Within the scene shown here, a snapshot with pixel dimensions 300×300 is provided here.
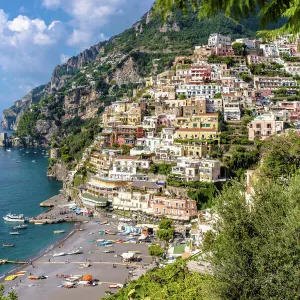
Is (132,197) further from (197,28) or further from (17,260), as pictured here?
(197,28)

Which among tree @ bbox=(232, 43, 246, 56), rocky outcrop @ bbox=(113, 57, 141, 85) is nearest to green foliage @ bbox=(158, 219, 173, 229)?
tree @ bbox=(232, 43, 246, 56)

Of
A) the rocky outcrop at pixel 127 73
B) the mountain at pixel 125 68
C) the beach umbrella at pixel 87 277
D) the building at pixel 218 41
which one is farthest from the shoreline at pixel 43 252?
the rocky outcrop at pixel 127 73

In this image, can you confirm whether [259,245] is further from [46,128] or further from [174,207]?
[46,128]

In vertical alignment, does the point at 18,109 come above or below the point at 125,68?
below

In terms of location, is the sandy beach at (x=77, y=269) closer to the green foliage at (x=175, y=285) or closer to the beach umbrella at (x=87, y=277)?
the beach umbrella at (x=87, y=277)

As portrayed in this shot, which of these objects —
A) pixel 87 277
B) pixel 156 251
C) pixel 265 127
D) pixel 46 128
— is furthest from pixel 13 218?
pixel 46 128

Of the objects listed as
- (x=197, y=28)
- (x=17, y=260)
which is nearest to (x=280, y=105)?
(x=17, y=260)
